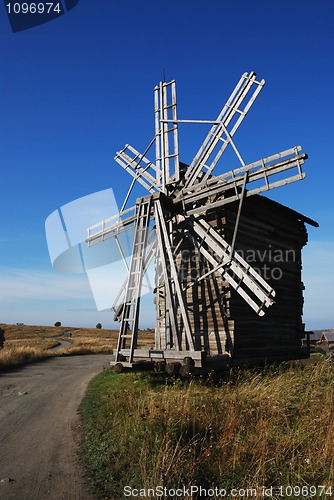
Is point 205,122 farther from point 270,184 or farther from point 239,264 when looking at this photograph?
point 239,264

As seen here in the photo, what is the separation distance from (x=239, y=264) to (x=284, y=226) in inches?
242

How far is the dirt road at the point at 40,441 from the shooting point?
5.45 meters

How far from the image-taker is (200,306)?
14.8 meters

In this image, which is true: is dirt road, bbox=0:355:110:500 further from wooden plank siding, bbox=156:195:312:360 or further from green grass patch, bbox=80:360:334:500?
wooden plank siding, bbox=156:195:312:360

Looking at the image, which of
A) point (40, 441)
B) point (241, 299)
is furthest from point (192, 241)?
point (40, 441)

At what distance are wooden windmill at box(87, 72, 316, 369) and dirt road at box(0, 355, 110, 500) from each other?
2.68 metres

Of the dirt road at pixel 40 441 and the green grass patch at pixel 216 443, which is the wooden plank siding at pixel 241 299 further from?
the green grass patch at pixel 216 443

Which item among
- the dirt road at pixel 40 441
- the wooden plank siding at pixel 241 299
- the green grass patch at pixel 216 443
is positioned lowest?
the dirt road at pixel 40 441

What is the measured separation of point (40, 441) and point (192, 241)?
342 inches

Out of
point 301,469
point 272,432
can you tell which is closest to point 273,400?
point 272,432

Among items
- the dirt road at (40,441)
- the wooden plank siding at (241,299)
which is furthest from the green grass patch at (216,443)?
the wooden plank siding at (241,299)

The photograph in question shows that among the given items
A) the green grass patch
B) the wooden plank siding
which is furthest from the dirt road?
the wooden plank siding

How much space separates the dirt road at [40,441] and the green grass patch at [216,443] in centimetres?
35

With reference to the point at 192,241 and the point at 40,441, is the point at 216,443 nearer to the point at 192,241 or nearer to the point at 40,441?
the point at 40,441
